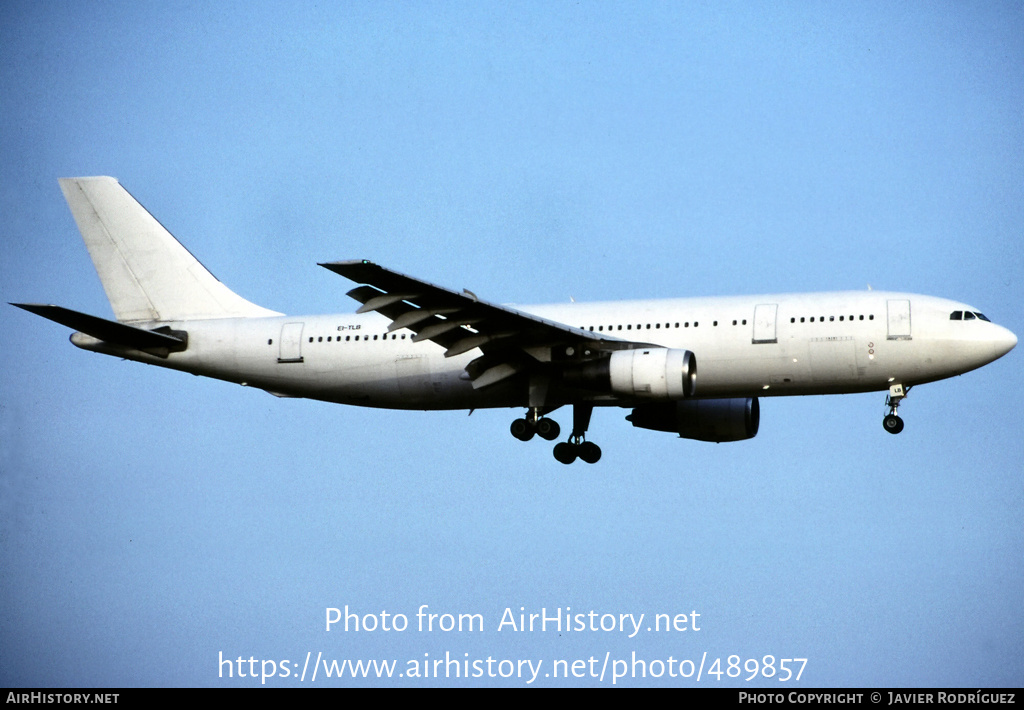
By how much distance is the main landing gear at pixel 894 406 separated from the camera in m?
43.9

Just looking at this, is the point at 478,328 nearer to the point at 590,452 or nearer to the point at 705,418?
the point at 590,452

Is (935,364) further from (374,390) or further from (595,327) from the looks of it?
(374,390)

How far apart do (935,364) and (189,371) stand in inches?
884

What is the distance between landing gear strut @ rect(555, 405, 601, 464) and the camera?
48.4 metres

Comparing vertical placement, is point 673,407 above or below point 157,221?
below

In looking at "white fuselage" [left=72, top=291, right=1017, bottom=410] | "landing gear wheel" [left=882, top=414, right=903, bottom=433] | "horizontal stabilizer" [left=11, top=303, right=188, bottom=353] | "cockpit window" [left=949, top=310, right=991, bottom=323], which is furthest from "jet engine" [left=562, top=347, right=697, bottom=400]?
"horizontal stabilizer" [left=11, top=303, right=188, bottom=353]

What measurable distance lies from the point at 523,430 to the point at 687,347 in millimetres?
5480

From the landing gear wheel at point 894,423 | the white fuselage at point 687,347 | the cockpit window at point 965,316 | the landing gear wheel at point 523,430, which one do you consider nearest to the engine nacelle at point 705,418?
the white fuselage at point 687,347

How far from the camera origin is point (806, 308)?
43.9m

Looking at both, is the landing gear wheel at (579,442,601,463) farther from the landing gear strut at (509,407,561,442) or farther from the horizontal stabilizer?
the horizontal stabilizer

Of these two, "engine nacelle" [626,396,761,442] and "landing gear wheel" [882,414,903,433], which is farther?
"engine nacelle" [626,396,761,442]

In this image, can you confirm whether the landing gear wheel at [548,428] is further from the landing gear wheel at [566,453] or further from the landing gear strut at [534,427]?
the landing gear wheel at [566,453]

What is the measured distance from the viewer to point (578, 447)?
48625mm
